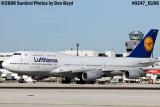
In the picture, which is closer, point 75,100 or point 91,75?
point 75,100

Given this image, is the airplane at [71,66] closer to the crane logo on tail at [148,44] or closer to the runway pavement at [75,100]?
the crane logo on tail at [148,44]

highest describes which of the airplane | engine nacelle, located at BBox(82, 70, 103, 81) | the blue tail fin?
the blue tail fin

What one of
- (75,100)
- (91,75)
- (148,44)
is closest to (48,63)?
(91,75)

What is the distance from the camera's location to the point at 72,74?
261ft

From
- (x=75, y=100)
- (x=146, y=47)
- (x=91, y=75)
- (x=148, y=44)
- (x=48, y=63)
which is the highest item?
(x=148, y=44)

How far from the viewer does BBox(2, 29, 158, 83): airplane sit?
7706cm

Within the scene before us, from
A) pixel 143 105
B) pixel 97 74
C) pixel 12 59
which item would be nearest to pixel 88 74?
pixel 97 74

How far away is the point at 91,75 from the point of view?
3071 inches

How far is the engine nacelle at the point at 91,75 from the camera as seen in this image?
255 ft

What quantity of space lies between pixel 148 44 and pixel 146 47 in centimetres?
78

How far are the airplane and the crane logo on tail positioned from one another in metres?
3.09

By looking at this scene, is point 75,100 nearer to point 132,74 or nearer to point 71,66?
point 71,66

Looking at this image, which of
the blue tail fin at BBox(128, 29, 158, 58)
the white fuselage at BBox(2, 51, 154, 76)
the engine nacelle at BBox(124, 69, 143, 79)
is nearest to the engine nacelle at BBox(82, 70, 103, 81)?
the white fuselage at BBox(2, 51, 154, 76)

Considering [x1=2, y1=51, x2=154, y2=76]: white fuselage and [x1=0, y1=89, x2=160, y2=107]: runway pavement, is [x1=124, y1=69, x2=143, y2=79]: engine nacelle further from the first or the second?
[x1=0, y1=89, x2=160, y2=107]: runway pavement
